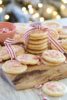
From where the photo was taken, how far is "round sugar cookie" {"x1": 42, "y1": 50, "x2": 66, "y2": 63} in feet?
3.49

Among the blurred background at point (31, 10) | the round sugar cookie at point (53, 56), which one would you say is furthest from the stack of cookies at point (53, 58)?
the blurred background at point (31, 10)

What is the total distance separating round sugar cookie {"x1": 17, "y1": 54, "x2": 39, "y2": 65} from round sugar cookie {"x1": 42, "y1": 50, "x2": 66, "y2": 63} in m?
0.04

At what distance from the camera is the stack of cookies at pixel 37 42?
1.15 metres

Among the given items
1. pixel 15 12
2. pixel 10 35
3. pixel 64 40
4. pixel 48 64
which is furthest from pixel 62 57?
pixel 15 12

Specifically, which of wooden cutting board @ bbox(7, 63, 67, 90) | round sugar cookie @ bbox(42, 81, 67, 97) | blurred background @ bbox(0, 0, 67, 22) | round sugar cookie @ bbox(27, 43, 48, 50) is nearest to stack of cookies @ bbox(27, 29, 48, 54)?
round sugar cookie @ bbox(27, 43, 48, 50)

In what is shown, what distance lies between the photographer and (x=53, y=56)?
108cm

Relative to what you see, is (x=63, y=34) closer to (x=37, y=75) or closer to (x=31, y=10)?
(x=37, y=75)

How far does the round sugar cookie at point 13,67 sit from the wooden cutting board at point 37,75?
0.6 inches

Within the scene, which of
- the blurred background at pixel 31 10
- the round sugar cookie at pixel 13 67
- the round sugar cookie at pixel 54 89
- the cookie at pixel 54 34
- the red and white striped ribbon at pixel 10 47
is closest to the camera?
the round sugar cookie at pixel 54 89

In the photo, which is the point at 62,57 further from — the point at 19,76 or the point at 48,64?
the point at 19,76

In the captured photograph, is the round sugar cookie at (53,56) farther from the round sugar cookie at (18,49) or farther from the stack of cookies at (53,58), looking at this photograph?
the round sugar cookie at (18,49)

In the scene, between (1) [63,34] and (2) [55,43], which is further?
(1) [63,34]

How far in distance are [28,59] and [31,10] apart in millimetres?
1297

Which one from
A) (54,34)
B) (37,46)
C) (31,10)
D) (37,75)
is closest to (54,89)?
(37,75)
